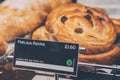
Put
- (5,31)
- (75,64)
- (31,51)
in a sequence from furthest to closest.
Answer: (5,31) → (31,51) → (75,64)

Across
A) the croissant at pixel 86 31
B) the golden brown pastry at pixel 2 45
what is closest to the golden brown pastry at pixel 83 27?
the croissant at pixel 86 31

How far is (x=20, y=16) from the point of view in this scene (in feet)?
5.65

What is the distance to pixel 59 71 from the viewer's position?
1438 mm

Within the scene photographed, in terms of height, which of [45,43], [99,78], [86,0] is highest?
[86,0]

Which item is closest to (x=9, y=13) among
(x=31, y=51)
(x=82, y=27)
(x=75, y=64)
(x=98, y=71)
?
(x=31, y=51)

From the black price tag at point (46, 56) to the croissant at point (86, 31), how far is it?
0.17m

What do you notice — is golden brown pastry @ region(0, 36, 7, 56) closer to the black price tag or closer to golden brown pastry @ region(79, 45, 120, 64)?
the black price tag

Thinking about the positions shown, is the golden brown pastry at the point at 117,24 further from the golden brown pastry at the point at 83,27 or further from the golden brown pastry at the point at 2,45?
the golden brown pastry at the point at 2,45

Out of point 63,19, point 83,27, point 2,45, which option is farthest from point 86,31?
point 2,45

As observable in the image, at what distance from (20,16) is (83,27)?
0.50 meters

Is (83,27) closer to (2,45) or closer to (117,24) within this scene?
(117,24)

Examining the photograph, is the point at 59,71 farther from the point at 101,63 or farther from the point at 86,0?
the point at 86,0

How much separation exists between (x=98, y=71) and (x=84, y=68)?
0.34 ft

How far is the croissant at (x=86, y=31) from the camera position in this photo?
1553 millimetres
